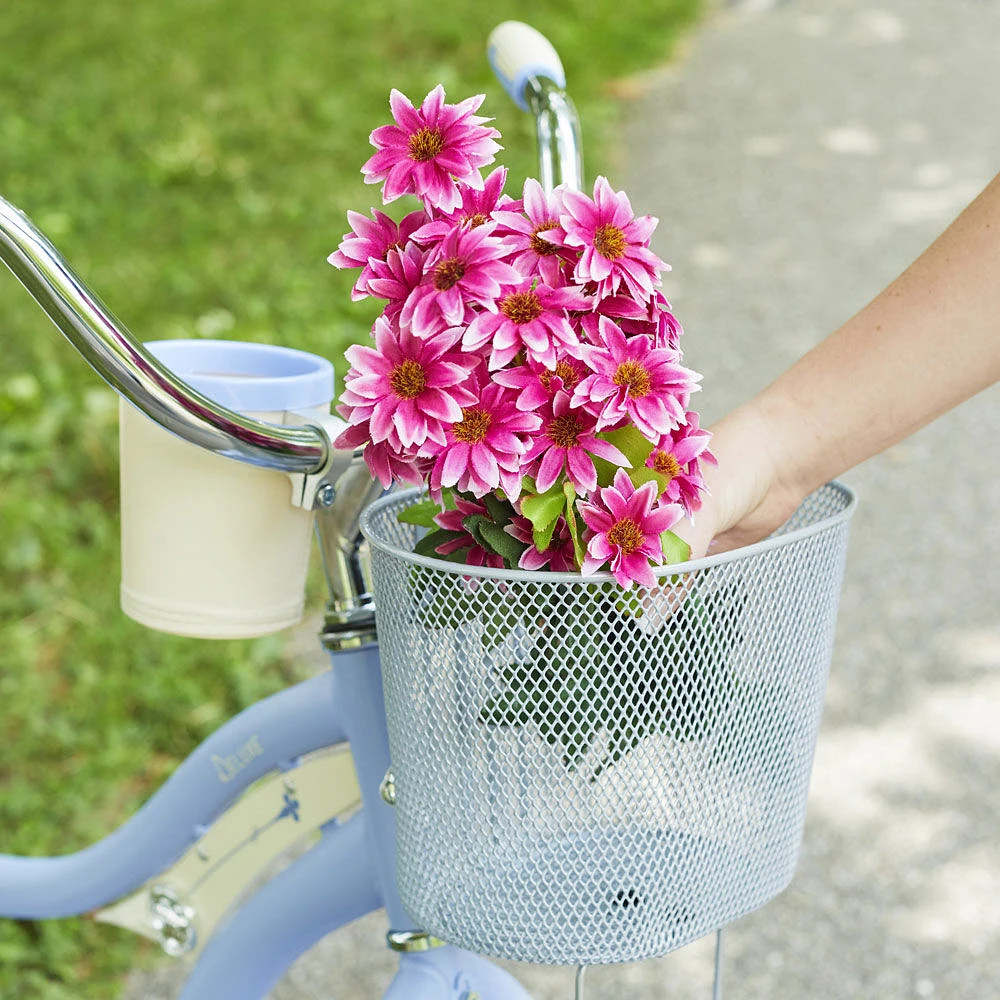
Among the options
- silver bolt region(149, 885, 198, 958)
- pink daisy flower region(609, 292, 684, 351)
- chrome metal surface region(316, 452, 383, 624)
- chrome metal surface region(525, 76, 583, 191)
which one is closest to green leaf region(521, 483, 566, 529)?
pink daisy flower region(609, 292, 684, 351)

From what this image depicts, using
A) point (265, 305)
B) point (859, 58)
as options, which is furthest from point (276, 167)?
point (859, 58)

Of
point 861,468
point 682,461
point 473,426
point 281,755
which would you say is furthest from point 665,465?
point 861,468

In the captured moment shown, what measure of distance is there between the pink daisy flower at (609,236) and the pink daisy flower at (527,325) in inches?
0.7

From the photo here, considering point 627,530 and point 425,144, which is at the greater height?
point 425,144

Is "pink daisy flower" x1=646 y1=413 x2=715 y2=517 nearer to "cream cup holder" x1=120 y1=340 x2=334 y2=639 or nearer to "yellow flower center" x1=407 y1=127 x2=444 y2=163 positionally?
"yellow flower center" x1=407 y1=127 x2=444 y2=163

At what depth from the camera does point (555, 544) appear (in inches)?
32.4

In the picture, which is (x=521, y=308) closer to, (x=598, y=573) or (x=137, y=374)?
(x=598, y=573)

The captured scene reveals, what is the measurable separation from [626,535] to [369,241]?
0.77 ft

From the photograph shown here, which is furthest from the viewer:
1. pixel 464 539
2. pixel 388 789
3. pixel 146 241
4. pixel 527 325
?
pixel 146 241

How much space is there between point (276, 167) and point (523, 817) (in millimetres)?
4741

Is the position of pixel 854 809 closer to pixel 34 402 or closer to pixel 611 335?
pixel 611 335

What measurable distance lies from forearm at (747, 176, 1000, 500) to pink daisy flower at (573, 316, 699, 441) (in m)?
0.20

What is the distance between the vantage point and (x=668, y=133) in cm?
571

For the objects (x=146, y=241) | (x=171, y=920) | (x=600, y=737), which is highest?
(x=146, y=241)
